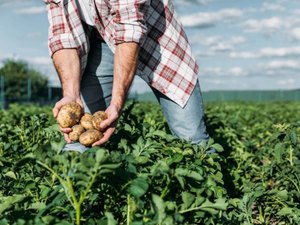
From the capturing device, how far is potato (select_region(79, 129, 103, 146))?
2.94 metres

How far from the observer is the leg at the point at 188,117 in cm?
396

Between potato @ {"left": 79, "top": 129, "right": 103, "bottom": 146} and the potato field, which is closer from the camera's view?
the potato field

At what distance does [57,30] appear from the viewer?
373cm

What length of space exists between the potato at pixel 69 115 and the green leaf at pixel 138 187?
917 mm

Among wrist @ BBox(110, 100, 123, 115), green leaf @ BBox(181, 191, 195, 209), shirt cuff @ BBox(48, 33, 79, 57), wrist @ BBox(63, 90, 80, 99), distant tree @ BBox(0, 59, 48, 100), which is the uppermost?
shirt cuff @ BBox(48, 33, 79, 57)

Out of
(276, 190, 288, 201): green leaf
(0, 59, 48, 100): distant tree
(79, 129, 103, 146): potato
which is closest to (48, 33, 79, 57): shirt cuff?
(79, 129, 103, 146): potato

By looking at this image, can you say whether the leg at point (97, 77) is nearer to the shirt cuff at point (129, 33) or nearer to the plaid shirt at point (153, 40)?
the plaid shirt at point (153, 40)

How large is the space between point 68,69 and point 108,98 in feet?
1.76

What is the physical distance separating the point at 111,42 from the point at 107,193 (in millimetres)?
1518

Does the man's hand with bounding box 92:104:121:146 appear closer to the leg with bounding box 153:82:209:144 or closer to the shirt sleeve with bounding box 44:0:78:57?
the shirt sleeve with bounding box 44:0:78:57

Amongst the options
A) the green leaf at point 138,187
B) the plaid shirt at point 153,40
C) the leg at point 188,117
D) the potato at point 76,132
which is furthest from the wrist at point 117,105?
the green leaf at point 138,187

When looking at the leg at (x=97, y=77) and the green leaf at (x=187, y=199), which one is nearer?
the green leaf at (x=187, y=199)

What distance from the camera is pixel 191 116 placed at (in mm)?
3963

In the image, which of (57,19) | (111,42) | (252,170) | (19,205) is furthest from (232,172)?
(19,205)
